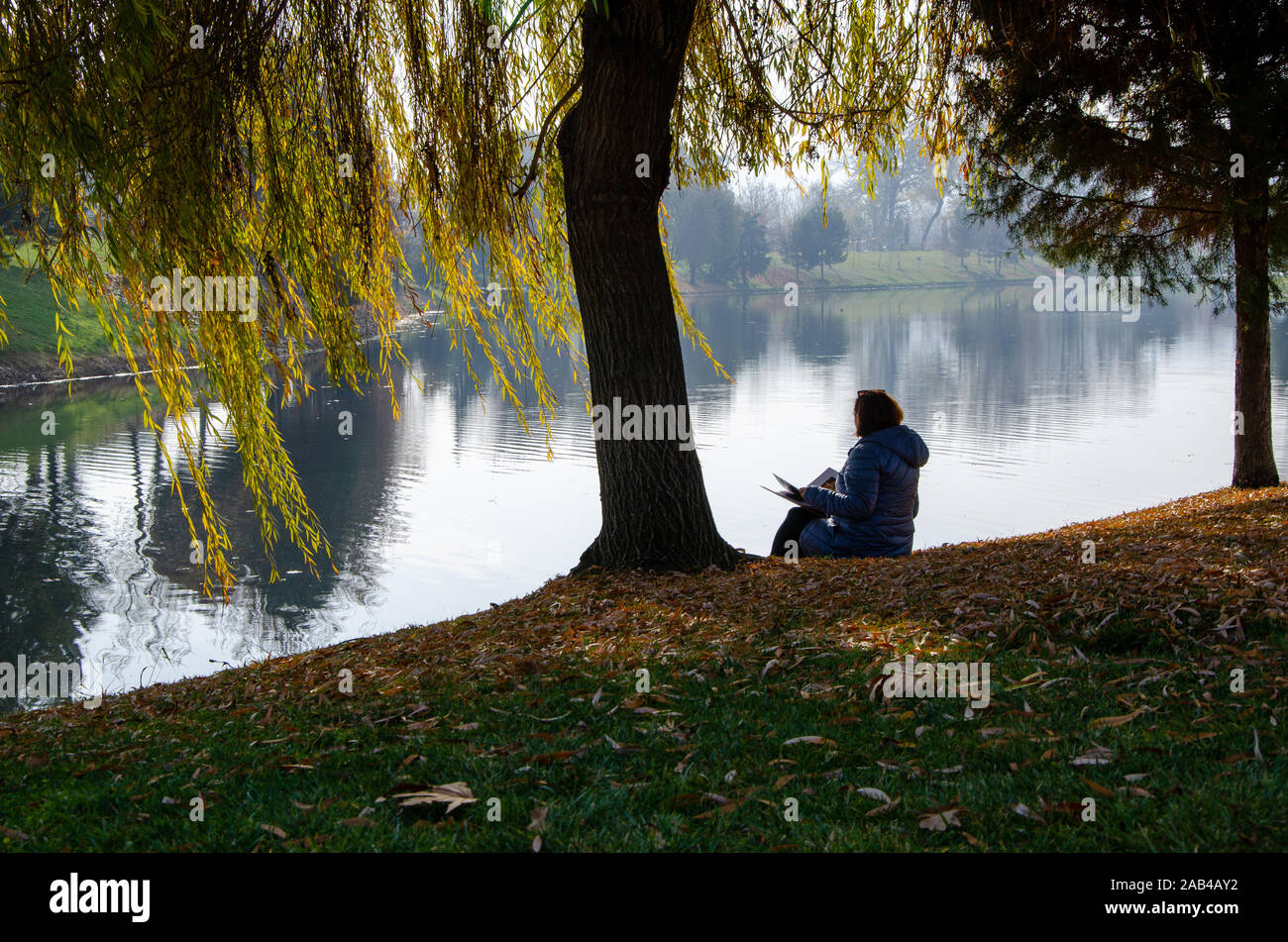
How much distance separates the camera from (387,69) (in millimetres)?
7395

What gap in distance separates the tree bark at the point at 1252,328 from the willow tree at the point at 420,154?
2827mm

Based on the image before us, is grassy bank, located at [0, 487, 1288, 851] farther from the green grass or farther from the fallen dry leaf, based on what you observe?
the green grass

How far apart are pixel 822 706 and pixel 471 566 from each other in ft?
28.1

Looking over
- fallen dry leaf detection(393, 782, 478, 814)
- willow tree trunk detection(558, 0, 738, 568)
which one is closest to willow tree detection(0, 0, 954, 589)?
willow tree trunk detection(558, 0, 738, 568)

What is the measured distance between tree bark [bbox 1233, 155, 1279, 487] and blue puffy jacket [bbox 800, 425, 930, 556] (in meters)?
3.91

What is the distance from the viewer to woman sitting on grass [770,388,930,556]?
711 cm

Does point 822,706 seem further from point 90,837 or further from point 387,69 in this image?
point 387,69

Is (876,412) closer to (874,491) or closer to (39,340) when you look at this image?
(874,491)

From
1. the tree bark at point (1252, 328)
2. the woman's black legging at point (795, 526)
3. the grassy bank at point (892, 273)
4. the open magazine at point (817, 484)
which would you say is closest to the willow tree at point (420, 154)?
the open magazine at point (817, 484)

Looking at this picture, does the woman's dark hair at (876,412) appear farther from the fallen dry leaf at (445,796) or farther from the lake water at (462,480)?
the lake water at (462,480)

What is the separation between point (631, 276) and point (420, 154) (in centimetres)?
186

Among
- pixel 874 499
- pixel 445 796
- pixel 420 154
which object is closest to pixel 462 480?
pixel 420 154

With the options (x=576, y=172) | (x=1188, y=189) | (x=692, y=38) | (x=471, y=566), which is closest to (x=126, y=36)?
(x=576, y=172)

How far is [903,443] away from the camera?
7.10m
